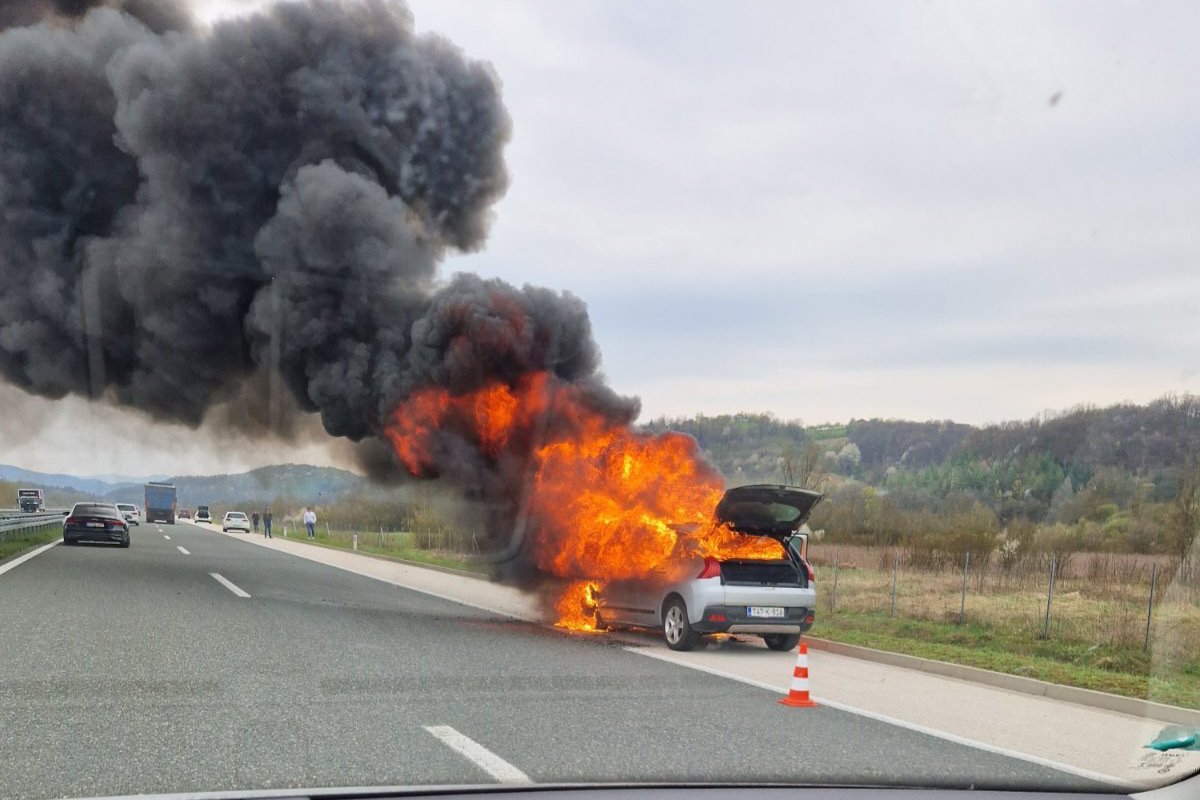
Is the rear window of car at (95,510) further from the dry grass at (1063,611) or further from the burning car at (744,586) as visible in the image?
the burning car at (744,586)

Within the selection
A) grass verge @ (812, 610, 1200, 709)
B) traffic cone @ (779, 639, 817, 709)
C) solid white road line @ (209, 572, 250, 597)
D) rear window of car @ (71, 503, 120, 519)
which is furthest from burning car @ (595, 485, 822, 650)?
rear window of car @ (71, 503, 120, 519)

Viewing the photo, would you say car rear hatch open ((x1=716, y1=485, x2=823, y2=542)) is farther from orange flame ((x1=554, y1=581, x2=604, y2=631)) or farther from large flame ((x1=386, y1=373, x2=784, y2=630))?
orange flame ((x1=554, y1=581, x2=604, y2=631))

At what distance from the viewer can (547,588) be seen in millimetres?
14367

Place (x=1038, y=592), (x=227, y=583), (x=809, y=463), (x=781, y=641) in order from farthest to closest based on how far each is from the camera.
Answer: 1. (x=809, y=463)
2. (x=1038, y=592)
3. (x=227, y=583)
4. (x=781, y=641)

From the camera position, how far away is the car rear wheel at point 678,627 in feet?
37.8

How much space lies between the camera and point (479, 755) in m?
5.78

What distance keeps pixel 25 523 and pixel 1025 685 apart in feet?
100

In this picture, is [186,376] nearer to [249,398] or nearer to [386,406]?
[249,398]

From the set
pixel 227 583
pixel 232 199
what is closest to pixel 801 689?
pixel 227 583

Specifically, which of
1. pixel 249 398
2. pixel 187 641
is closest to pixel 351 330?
A: pixel 249 398

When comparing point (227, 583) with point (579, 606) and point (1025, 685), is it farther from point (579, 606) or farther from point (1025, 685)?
point (1025, 685)

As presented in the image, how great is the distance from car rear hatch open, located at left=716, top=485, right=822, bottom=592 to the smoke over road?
858cm

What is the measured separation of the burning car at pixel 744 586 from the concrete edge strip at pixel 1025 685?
833mm

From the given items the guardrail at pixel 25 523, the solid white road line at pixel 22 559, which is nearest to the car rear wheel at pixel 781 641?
the solid white road line at pixel 22 559
